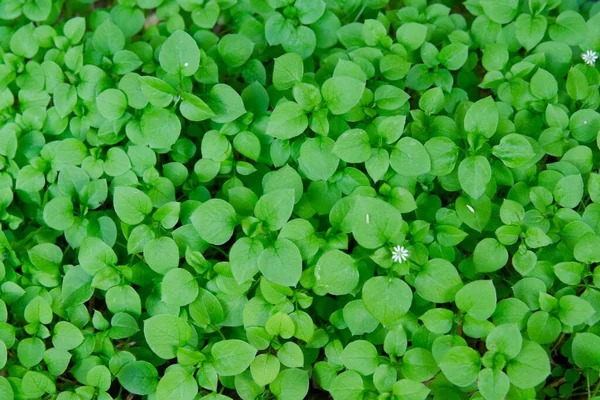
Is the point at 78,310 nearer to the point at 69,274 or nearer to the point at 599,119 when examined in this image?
the point at 69,274

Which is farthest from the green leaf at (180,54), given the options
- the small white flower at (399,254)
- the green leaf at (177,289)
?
the small white flower at (399,254)

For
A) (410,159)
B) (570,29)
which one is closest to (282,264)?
(410,159)

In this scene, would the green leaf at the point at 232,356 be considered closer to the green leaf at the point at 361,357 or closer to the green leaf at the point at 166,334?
the green leaf at the point at 166,334

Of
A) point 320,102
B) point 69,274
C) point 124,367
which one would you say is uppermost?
point 320,102

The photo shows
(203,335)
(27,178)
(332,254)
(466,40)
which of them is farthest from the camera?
(466,40)

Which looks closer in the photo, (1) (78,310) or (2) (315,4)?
(1) (78,310)

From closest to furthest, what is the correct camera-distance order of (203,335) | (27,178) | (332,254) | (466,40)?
(332,254) < (203,335) < (27,178) < (466,40)

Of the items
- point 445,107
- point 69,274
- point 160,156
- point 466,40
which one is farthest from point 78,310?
point 466,40

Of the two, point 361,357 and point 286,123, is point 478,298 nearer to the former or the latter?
point 361,357

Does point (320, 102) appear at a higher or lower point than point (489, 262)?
higher
